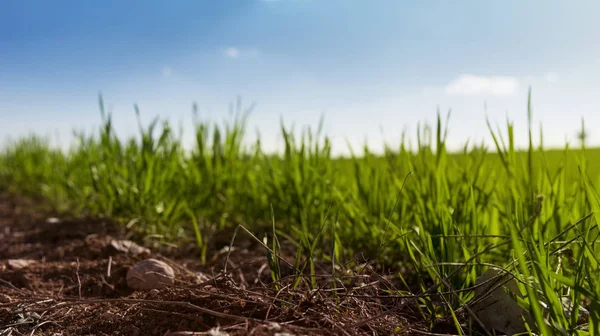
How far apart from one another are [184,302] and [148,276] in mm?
730

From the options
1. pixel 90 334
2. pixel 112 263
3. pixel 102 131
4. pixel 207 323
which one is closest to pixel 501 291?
pixel 207 323

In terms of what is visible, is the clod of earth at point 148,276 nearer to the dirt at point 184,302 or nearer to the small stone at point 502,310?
the dirt at point 184,302

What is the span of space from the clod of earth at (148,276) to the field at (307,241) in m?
0.06

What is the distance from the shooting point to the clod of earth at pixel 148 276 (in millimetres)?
1865

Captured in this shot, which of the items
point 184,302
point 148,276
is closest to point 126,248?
point 148,276

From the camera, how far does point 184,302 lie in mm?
1214

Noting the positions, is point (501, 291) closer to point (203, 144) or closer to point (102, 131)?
point (203, 144)

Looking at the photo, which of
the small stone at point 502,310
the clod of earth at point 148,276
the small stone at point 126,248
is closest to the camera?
the small stone at point 502,310

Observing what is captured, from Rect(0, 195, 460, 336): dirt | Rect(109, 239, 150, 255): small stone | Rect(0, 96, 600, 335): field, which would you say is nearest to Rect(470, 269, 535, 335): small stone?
Rect(0, 96, 600, 335): field

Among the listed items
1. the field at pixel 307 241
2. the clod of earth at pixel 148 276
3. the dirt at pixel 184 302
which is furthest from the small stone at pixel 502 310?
the clod of earth at pixel 148 276

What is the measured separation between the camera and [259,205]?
2992 millimetres

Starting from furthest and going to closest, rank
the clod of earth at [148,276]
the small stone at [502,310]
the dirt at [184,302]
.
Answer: the clod of earth at [148,276], the small stone at [502,310], the dirt at [184,302]

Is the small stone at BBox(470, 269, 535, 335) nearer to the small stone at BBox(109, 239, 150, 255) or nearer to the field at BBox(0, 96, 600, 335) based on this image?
the field at BBox(0, 96, 600, 335)

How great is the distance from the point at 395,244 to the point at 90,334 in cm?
126
